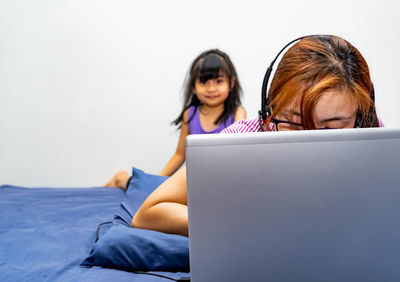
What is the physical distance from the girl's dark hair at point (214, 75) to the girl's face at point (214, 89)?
0.07ft

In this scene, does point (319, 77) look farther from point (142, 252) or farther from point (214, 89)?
point (214, 89)

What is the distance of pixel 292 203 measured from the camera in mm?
447

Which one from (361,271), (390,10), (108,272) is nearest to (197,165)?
(361,271)

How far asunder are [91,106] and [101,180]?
0.46 metres

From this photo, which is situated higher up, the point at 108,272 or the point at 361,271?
the point at 361,271

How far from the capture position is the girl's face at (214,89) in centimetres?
191

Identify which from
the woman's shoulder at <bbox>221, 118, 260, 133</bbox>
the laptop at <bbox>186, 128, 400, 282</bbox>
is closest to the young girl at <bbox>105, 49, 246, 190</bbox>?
the woman's shoulder at <bbox>221, 118, 260, 133</bbox>

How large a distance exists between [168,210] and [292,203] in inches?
20.1

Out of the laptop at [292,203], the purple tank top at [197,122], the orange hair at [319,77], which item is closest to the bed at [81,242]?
the laptop at [292,203]

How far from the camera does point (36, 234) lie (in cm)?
113

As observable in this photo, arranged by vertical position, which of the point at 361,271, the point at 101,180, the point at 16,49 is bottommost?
the point at 101,180

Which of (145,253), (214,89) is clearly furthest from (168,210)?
(214,89)

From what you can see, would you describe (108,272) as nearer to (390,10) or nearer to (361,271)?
(361,271)

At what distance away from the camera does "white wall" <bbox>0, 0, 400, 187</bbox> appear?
2125 millimetres
